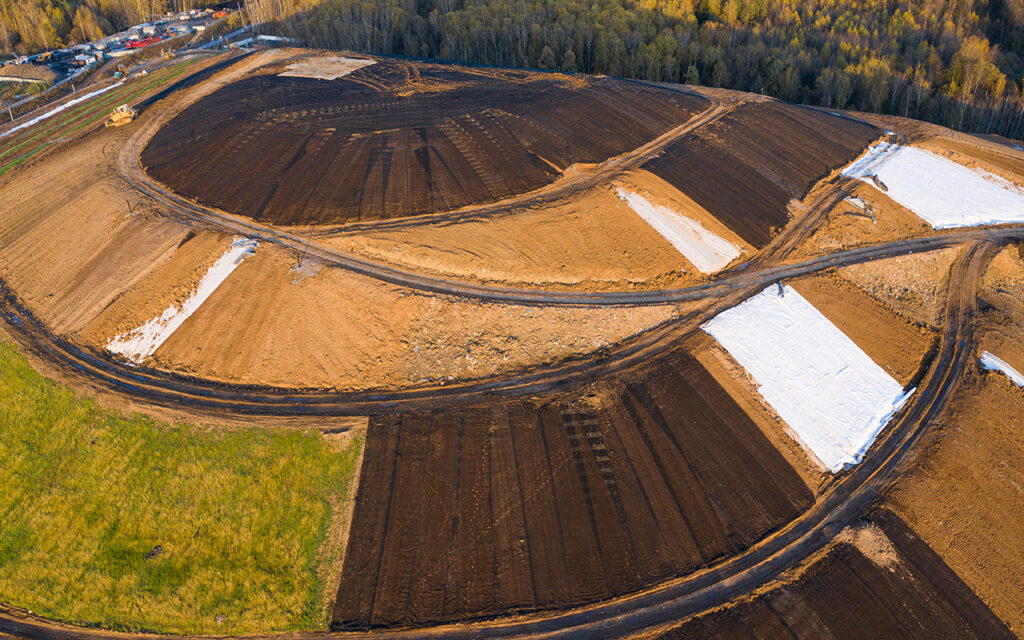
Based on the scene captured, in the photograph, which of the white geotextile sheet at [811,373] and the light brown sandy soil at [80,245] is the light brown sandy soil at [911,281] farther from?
the light brown sandy soil at [80,245]

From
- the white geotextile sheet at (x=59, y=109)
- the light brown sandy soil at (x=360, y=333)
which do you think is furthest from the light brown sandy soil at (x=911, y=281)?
the white geotextile sheet at (x=59, y=109)

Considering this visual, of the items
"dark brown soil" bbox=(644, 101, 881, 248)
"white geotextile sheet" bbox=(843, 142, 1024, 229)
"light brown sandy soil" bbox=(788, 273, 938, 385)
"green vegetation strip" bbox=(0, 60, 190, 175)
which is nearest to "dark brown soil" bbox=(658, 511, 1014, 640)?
"light brown sandy soil" bbox=(788, 273, 938, 385)

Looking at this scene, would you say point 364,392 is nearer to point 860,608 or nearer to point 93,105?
point 860,608

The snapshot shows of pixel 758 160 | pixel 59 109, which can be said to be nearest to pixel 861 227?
pixel 758 160

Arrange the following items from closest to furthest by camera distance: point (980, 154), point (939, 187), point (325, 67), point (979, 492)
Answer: point (979, 492) → point (939, 187) → point (980, 154) → point (325, 67)

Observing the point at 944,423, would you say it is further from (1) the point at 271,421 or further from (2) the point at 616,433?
(1) the point at 271,421

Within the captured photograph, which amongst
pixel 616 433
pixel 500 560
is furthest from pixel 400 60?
pixel 500 560
